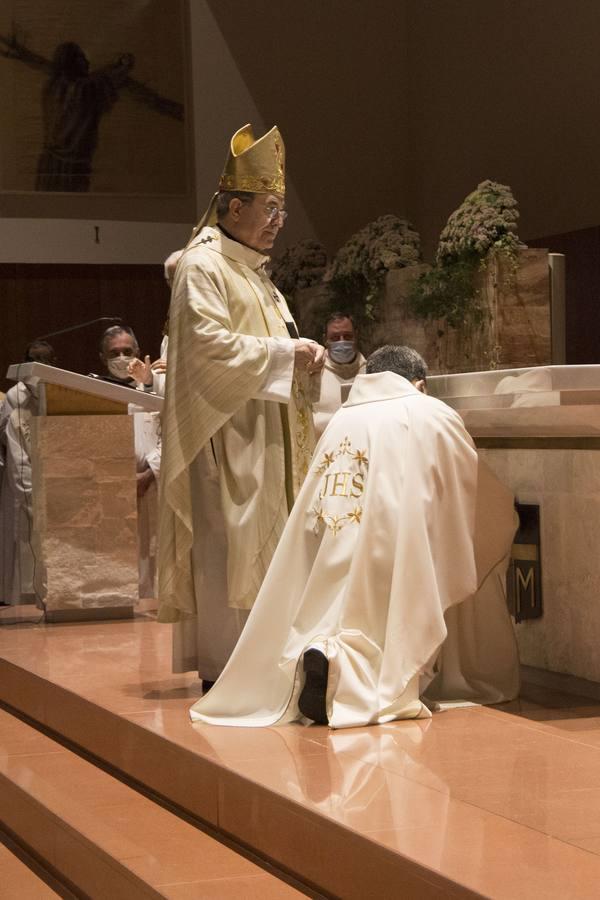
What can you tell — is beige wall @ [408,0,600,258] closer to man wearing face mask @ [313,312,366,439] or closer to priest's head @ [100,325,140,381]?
man wearing face mask @ [313,312,366,439]

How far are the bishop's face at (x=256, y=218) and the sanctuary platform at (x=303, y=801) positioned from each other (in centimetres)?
177

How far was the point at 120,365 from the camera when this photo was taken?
8359 millimetres

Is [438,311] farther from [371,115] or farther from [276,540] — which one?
[276,540]

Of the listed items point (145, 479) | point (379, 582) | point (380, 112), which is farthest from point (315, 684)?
point (380, 112)

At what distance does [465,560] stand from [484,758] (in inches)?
33.8

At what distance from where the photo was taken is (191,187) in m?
14.1

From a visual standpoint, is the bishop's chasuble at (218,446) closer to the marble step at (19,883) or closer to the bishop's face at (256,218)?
the bishop's face at (256,218)

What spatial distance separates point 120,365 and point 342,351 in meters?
1.65

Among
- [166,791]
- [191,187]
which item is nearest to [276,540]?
[166,791]

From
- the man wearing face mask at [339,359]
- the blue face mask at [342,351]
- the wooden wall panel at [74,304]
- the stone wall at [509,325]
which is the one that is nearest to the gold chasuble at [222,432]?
the man wearing face mask at [339,359]

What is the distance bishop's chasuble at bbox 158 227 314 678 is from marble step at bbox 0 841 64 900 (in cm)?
111

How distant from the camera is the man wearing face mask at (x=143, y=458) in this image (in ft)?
27.7

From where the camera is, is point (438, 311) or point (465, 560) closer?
point (465, 560)

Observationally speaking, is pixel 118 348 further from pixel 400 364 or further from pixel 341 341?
pixel 400 364
